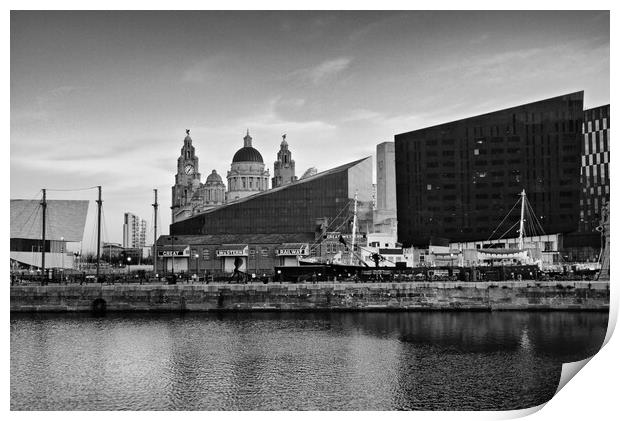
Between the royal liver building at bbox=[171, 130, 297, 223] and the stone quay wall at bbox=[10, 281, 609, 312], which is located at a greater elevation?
the royal liver building at bbox=[171, 130, 297, 223]

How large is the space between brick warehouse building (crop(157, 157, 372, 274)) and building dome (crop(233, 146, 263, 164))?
158ft

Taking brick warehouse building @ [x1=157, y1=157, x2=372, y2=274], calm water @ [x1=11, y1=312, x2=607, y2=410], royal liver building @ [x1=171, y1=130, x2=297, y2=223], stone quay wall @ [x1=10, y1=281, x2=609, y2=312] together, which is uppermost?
royal liver building @ [x1=171, y1=130, x2=297, y2=223]

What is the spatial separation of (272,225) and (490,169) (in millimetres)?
17435

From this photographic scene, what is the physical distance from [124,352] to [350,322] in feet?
32.9

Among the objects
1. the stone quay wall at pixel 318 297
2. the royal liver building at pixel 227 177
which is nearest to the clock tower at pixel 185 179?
the royal liver building at pixel 227 177

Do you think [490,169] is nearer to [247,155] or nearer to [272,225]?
[272,225]

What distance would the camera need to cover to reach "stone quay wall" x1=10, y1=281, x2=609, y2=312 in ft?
104

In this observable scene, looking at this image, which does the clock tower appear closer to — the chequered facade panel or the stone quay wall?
the chequered facade panel

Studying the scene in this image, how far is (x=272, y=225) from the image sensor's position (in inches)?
2162

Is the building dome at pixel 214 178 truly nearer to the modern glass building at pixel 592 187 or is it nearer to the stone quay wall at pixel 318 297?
the modern glass building at pixel 592 187

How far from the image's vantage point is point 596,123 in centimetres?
5491

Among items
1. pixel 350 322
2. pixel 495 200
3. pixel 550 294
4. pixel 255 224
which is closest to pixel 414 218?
pixel 495 200

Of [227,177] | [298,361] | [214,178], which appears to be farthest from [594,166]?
[214,178]

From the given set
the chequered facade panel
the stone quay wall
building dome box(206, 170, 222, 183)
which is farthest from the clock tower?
the stone quay wall
